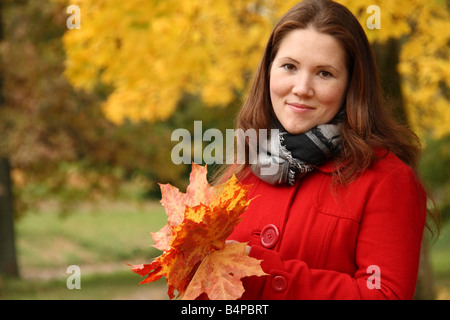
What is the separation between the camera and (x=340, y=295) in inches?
60.7

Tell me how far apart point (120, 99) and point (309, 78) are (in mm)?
4329

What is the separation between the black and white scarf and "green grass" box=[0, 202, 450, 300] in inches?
220

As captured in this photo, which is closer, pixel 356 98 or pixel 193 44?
pixel 356 98

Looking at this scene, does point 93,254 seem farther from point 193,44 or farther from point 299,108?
point 299,108

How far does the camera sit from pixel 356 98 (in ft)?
5.69

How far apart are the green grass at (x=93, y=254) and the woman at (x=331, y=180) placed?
557 cm

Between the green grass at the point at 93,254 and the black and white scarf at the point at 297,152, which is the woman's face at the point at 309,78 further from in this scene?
the green grass at the point at 93,254

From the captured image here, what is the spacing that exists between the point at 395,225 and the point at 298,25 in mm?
692

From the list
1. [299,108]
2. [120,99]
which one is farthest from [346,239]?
[120,99]

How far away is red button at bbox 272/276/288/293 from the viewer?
1587 mm

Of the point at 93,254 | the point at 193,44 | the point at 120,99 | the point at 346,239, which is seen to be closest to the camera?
the point at 346,239

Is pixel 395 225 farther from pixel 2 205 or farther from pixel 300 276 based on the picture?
pixel 2 205

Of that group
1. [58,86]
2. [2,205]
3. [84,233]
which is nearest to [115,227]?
[84,233]

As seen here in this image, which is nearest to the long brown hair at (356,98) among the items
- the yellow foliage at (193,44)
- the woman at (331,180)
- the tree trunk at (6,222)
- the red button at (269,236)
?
the woman at (331,180)
